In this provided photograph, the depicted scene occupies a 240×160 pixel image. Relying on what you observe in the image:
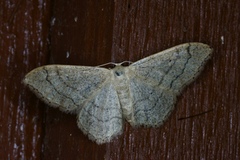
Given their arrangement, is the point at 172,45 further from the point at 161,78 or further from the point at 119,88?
the point at 119,88

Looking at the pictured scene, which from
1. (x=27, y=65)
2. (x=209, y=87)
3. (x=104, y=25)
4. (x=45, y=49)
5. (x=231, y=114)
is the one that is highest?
(x=104, y=25)

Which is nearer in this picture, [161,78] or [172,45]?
[172,45]

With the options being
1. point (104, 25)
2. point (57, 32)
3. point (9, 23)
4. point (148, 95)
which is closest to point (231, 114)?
point (148, 95)

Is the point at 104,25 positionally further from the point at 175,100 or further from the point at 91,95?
the point at 175,100

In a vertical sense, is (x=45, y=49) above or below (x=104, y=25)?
below

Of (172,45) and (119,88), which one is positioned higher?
(172,45)

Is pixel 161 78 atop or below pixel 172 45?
below

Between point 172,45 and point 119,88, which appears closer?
point 172,45

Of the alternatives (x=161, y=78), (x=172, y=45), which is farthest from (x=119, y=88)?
(x=172, y=45)
